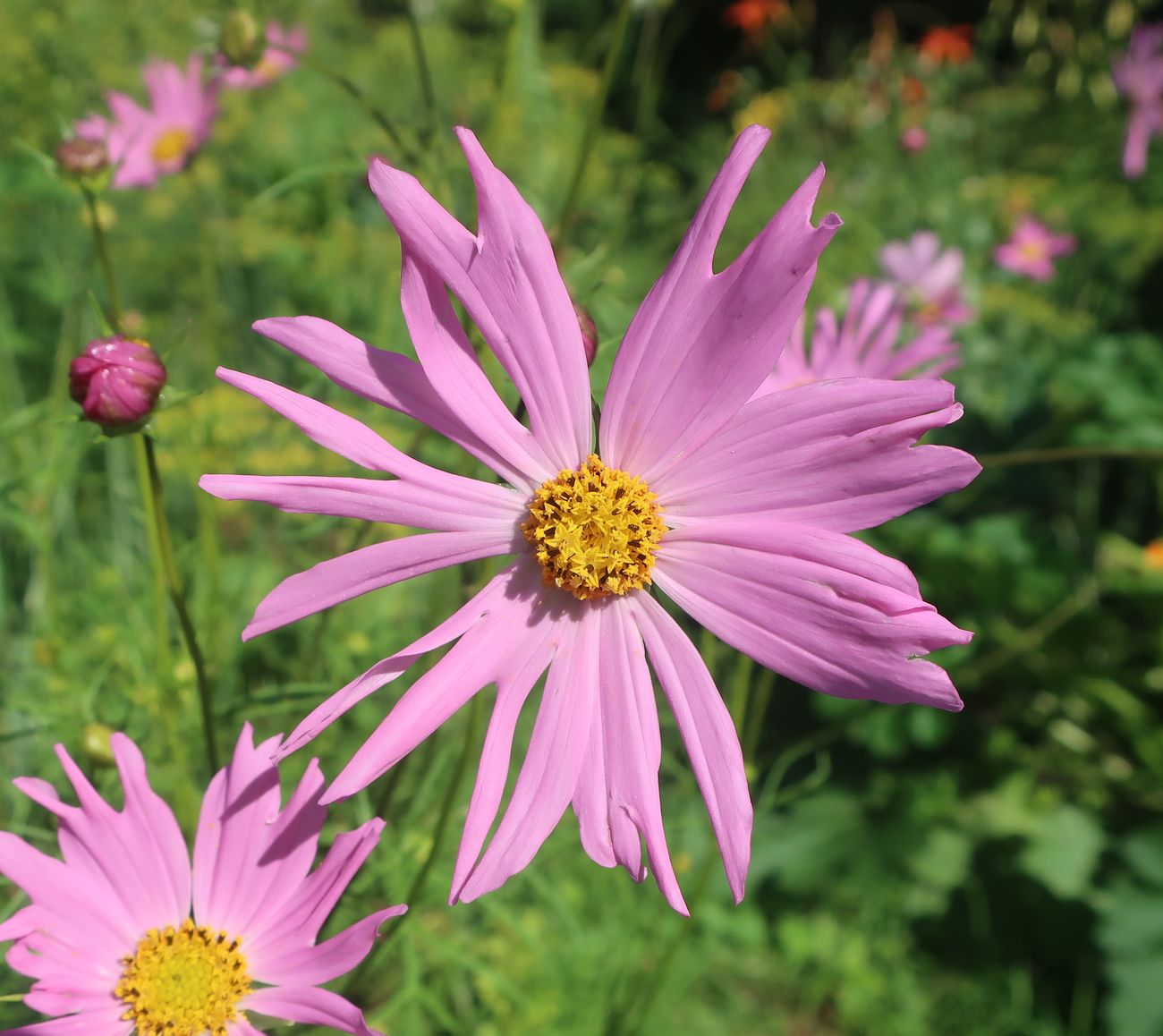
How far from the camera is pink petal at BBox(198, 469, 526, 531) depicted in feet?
1.59

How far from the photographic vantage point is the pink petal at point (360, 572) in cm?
50

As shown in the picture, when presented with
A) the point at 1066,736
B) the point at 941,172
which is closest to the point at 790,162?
the point at 941,172

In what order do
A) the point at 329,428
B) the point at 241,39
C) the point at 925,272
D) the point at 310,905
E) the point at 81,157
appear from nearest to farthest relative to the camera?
the point at 329,428 < the point at 310,905 < the point at 81,157 < the point at 241,39 < the point at 925,272

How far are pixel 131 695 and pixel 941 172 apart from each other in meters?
3.05

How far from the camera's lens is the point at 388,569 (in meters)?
0.54

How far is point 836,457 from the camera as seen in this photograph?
20.6 inches

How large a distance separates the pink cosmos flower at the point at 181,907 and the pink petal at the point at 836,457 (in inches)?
11.1

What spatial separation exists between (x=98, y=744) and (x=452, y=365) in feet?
1.27

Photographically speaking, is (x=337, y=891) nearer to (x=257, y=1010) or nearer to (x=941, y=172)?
(x=257, y=1010)

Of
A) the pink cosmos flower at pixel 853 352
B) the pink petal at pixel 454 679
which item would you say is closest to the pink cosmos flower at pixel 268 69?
the pink cosmos flower at pixel 853 352

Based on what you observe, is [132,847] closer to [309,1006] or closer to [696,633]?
[309,1006]

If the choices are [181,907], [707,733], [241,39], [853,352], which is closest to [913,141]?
[853,352]

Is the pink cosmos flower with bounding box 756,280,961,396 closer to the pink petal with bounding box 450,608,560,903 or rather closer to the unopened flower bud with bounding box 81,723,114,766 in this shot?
the pink petal with bounding box 450,608,560,903

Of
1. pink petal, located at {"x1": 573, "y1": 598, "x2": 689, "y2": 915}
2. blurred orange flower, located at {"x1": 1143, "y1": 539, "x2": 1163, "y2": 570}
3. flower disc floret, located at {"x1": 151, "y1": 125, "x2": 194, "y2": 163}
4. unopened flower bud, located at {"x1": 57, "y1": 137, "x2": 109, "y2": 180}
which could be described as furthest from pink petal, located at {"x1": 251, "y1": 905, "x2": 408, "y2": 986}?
blurred orange flower, located at {"x1": 1143, "y1": 539, "x2": 1163, "y2": 570}
